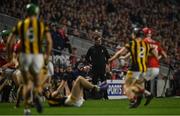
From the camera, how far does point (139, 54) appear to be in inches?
773

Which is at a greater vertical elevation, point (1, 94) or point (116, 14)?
point (116, 14)

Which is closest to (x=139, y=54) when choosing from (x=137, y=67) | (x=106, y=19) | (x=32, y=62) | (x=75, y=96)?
(x=137, y=67)

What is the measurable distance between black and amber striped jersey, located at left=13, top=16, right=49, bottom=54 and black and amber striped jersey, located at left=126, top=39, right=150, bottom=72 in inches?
203

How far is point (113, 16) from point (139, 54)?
1579 centimetres

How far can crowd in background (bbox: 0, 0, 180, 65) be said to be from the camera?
101 ft

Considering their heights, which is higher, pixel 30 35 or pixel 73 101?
pixel 30 35

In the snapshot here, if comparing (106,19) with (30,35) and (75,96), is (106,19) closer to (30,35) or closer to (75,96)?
(75,96)

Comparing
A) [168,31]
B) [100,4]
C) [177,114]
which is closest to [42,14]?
[100,4]

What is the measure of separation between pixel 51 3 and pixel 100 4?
15.4 feet

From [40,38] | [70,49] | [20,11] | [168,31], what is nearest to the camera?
[40,38]

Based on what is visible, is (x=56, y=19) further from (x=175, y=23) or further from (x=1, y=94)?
(x=175, y=23)

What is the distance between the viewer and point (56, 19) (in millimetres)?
30922

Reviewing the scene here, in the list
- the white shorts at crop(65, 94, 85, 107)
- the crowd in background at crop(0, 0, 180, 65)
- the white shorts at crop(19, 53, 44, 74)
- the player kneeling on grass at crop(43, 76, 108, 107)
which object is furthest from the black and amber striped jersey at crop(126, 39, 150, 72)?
the crowd in background at crop(0, 0, 180, 65)

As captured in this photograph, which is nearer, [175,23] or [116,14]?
[116,14]
